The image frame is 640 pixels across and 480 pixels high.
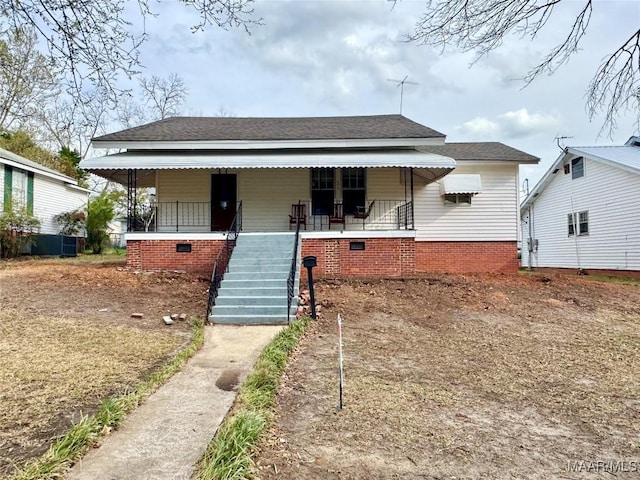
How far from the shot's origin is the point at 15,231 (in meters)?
16.9

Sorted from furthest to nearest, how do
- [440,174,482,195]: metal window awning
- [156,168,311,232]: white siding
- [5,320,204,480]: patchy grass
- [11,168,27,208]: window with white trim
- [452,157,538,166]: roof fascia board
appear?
[11,168,27,208]: window with white trim, [452,157,538,166]: roof fascia board, [440,174,482,195]: metal window awning, [156,168,311,232]: white siding, [5,320,204,480]: patchy grass

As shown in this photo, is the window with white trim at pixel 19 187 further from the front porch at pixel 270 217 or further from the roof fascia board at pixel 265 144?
the front porch at pixel 270 217

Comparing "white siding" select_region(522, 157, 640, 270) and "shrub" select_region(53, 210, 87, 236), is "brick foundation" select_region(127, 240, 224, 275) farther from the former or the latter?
"white siding" select_region(522, 157, 640, 270)

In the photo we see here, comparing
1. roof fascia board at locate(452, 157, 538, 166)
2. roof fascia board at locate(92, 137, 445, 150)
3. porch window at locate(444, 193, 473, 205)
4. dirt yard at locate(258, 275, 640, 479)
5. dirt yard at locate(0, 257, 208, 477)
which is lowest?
dirt yard at locate(258, 275, 640, 479)

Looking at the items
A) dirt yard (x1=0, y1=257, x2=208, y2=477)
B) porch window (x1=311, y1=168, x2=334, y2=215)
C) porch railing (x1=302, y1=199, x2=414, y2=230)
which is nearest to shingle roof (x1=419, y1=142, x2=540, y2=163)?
porch railing (x1=302, y1=199, x2=414, y2=230)

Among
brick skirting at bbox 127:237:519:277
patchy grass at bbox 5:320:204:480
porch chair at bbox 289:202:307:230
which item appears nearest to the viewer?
patchy grass at bbox 5:320:204:480

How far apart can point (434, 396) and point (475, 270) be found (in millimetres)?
10397

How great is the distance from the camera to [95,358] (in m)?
5.61

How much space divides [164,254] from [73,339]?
545 centimetres

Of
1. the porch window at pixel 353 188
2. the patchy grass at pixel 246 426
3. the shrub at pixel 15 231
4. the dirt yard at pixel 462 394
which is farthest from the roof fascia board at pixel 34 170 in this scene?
the patchy grass at pixel 246 426

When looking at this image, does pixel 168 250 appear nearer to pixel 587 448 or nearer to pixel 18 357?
pixel 18 357

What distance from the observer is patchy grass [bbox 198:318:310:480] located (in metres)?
2.96

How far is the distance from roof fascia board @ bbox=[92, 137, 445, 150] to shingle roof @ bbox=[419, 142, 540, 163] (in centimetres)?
128

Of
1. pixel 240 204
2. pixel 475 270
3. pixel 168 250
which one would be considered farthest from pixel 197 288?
pixel 475 270
